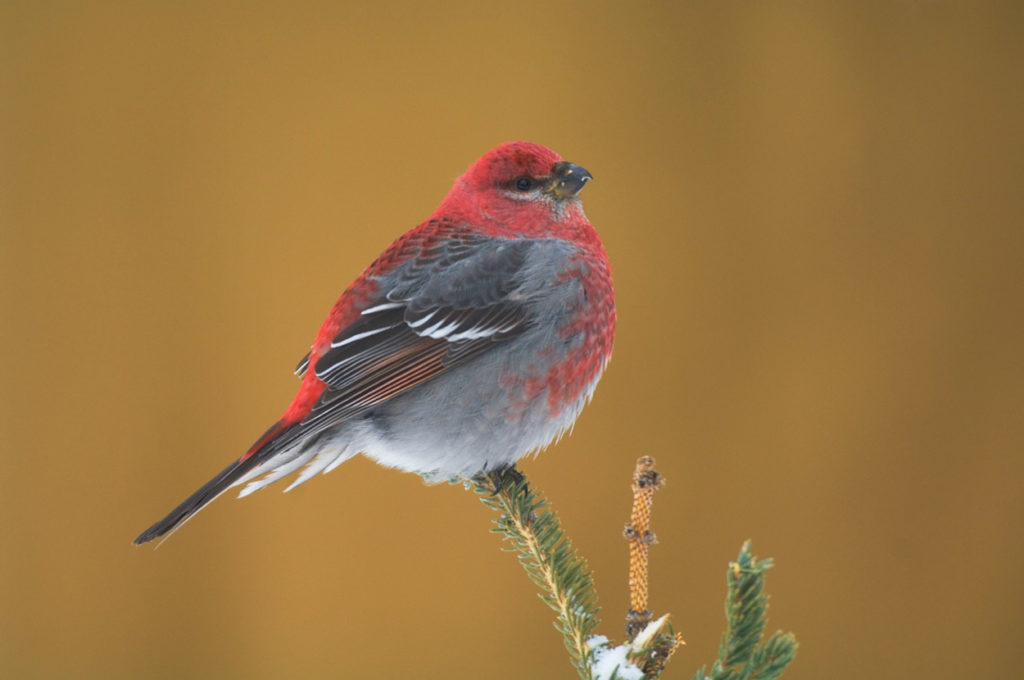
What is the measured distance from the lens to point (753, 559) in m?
0.99

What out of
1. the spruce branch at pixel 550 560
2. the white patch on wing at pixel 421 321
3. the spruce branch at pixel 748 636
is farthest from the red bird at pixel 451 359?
the spruce branch at pixel 748 636

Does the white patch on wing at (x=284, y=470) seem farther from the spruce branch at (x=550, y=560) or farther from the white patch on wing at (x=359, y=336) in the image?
the spruce branch at (x=550, y=560)

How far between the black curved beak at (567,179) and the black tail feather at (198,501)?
79cm

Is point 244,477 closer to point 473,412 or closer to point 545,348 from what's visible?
point 473,412

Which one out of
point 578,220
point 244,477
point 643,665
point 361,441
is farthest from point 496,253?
point 643,665

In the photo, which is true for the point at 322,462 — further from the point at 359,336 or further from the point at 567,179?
the point at 567,179

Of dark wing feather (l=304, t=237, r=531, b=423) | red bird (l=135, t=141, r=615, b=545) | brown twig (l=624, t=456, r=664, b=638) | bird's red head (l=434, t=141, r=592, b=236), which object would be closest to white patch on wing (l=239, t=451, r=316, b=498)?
red bird (l=135, t=141, r=615, b=545)

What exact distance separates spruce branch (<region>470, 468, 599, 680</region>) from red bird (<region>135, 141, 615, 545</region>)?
0.43 ft

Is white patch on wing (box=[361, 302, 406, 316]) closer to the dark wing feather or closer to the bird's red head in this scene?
the dark wing feather

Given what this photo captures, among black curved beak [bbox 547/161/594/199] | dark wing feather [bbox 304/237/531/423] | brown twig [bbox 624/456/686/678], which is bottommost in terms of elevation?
brown twig [bbox 624/456/686/678]

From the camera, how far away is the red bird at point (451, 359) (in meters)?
1.57

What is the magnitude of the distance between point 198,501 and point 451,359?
1.62 ft

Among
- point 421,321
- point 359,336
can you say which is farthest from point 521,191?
point 359,336

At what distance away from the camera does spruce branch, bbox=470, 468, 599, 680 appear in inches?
49.4
